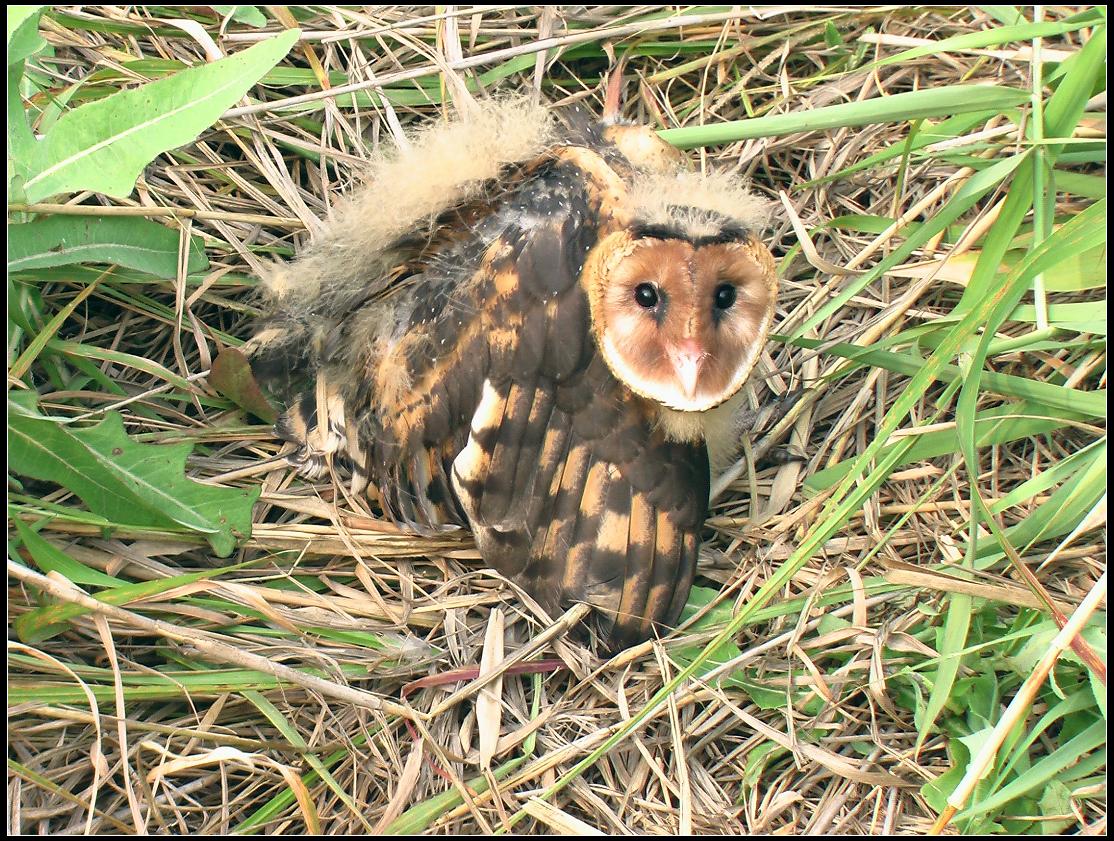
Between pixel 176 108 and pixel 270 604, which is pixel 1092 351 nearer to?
pixel 270 604

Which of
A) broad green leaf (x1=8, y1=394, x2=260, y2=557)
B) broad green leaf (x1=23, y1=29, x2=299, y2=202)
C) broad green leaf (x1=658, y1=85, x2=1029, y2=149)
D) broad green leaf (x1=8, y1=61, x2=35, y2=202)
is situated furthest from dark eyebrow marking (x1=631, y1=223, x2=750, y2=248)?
broad green leaf (x1=8, y1=61, x2=35, y2=202)

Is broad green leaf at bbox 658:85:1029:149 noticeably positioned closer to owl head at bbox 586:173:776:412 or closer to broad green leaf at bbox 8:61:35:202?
owl head at bbox 586:173:776:412

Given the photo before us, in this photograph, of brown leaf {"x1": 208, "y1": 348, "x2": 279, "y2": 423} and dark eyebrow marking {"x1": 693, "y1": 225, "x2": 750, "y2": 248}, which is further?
brown leaf {"x1": 208, "y1": 348, "x2": 279, "y2": 423}

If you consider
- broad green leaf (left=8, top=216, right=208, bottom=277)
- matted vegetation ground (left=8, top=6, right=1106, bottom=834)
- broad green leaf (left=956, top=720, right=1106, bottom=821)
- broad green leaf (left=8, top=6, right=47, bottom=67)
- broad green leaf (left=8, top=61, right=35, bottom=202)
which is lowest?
broad green leaf (left=956, top=720, right=1106, bottom=821)

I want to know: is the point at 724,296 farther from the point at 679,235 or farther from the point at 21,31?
the point at 21,31

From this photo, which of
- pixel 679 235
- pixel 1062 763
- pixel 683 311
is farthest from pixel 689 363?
pixel 1062 763

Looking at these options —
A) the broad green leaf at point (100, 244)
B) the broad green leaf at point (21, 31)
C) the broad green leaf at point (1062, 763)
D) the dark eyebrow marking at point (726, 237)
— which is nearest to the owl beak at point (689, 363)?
the dark eyebrow marking at point (726, 237)

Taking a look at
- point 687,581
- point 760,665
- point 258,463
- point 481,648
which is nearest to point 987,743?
point 760,665

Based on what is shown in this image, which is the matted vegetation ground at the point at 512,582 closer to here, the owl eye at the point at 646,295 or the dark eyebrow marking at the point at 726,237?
the dark eyebrow marking at the point at 726,237
